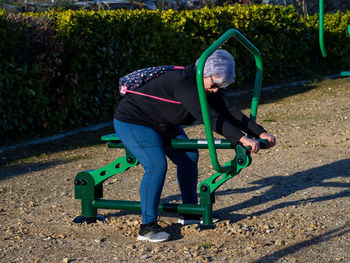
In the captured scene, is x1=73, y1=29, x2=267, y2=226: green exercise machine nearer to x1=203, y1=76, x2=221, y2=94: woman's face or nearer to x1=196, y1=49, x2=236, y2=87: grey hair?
x1=196, y1=49, x2=236, y2=87: grey hair

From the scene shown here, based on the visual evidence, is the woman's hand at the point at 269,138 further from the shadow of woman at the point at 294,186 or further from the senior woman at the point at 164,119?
the shadow of woman at the point at 294,186

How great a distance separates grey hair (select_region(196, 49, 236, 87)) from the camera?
3887 mm

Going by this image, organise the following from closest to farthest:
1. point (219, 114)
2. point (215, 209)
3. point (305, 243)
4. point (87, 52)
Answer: point (219, 114) < point (305, 243) < point (215, 209) < point (87, 52)

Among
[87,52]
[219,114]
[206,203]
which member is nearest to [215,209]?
[206,203]

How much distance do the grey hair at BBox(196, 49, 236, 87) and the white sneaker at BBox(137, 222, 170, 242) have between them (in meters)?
1.11

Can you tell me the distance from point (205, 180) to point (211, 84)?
2.44ft

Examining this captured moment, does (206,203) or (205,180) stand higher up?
(205,180)

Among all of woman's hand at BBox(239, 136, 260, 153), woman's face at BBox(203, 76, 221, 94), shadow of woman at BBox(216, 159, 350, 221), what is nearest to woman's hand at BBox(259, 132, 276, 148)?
woman's hand at BBox(239, 136, 260, 153)

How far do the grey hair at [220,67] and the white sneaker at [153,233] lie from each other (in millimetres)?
1111

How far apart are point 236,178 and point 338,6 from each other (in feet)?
46.9

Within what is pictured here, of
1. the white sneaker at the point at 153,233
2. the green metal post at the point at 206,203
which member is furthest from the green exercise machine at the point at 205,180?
the white sneaker at the point at 153,233

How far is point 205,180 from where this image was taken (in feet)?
14.0

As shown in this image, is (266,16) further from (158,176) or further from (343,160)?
(158,176)

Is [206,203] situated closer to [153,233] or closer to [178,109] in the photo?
[153,233]
